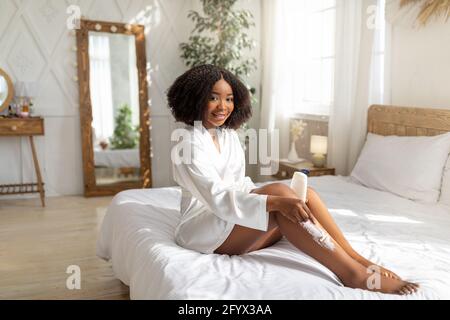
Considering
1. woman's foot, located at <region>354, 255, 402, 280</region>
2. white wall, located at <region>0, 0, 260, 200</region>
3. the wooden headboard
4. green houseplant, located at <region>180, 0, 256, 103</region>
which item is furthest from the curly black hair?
white wall, located at <region>0, 0, 260, 200</region>

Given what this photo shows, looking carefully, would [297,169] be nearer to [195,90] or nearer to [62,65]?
[195,90]

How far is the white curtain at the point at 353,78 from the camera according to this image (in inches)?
122

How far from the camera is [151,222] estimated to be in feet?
6.29

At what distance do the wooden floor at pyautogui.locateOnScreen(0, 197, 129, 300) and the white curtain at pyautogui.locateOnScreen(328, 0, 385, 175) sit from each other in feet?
6.69

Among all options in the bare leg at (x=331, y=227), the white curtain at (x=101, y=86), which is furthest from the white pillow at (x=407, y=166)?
the white curtain at (x=101, y=86)

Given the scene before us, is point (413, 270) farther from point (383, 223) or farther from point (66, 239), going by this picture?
point (66, 239)

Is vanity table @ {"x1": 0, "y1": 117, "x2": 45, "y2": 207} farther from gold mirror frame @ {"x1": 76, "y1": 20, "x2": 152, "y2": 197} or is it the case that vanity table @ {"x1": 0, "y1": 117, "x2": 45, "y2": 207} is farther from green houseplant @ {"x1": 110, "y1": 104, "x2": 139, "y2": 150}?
green houseplant @ {"x1": 110, "y1": 104, "x2": 139, "y2": 150}

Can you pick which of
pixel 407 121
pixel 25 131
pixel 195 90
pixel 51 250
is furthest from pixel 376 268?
pixel 25 131

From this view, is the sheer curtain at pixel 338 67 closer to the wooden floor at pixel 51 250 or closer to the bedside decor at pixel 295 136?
the bedside decor at pixel 295 136

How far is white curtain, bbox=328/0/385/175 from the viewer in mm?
3105

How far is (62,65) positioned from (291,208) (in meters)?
3.70

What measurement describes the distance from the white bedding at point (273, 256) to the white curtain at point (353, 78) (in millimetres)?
896
